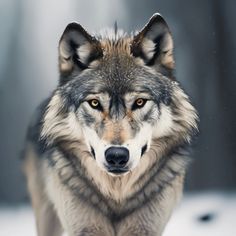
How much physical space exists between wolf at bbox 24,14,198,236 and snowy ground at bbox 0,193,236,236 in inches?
21.8

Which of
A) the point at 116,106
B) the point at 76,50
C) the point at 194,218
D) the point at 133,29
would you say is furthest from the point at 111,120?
the point at 194,218

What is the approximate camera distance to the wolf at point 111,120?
180 centimetres

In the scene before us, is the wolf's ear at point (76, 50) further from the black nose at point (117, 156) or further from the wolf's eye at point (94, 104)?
the black nose at point (117, 156)

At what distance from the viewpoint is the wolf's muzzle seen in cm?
168

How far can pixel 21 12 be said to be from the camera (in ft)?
8.71

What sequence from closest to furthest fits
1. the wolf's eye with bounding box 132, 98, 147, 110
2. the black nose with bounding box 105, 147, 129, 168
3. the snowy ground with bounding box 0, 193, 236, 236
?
the black nose with bounding box 105, 147, 129, 168 → the wolf's eye with bounding box 132, 98, 147, 110 → the snowy ground with bounding box 0, 193, 236, 236

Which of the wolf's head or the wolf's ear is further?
the wolf's ear

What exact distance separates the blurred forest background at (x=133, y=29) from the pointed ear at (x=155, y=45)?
0.71 meters

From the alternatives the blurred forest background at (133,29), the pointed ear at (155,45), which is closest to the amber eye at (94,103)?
the pointed ear at (155,45)

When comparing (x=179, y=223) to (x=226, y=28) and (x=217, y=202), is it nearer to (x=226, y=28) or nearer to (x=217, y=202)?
(x=217, y=202)

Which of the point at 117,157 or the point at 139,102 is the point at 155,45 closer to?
the point at 139,102

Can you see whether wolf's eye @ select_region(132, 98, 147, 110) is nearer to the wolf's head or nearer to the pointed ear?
the wolf's head

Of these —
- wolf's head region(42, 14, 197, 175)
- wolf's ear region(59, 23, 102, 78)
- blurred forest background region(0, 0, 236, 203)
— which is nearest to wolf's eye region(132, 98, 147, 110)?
wolf's head region(42, 14, 197, 175)

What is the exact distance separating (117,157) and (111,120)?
0.41ft
